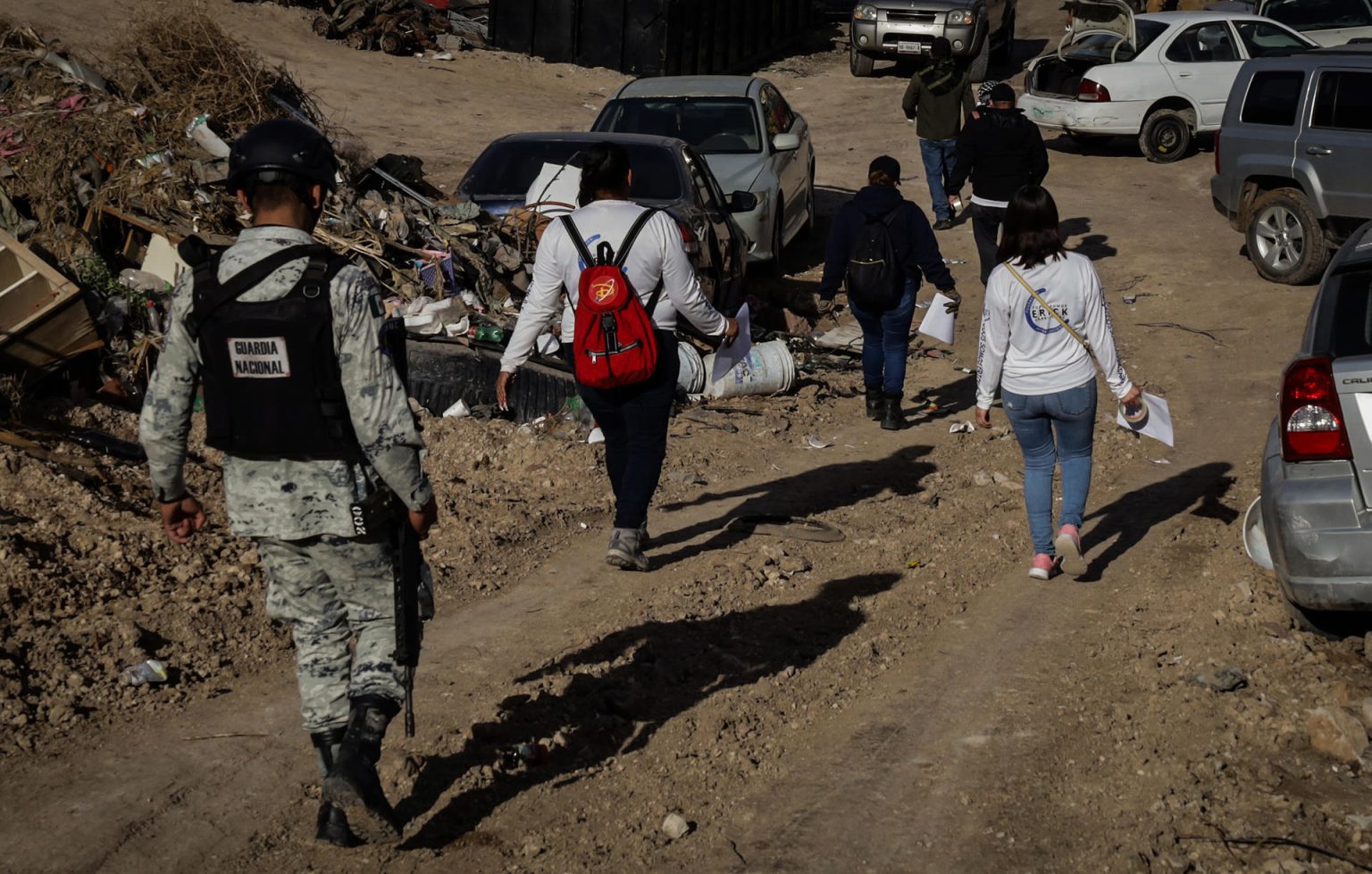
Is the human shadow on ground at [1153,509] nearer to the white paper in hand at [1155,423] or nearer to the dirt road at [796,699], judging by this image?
the dirt road at [796,699]

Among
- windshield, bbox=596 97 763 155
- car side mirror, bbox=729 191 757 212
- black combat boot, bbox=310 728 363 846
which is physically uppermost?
windshield, bbox=596 97 763 155

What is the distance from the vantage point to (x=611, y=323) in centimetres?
597

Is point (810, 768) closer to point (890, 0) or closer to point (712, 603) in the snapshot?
point (712, 603)

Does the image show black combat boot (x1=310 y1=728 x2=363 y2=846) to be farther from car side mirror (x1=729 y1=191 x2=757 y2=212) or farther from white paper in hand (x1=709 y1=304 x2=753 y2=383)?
car side mirror (x1=729 y1=191 x2=757 y2=212)

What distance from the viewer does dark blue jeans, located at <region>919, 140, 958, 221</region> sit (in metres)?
15.9

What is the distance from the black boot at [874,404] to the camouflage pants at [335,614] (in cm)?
637

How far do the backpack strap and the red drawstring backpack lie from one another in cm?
234

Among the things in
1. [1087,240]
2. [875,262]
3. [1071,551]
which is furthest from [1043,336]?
[1087,240]

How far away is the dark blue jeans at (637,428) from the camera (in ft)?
20.5

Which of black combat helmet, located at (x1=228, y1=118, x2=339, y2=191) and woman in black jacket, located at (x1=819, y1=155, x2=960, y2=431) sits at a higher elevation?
black combat helmet, located at (x1=228, y1=118, x2=339, y2=191)

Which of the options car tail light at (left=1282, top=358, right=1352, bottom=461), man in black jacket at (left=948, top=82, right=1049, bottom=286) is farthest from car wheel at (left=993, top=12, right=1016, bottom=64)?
car tail light at (left=1282, top=358, right=1352, bottom=461)

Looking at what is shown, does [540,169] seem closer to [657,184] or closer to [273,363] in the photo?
[657,184]

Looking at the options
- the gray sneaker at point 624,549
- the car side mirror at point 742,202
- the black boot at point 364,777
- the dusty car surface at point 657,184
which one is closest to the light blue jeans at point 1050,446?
the gray sneaker at point 624,549

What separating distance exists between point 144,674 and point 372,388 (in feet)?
8.00
